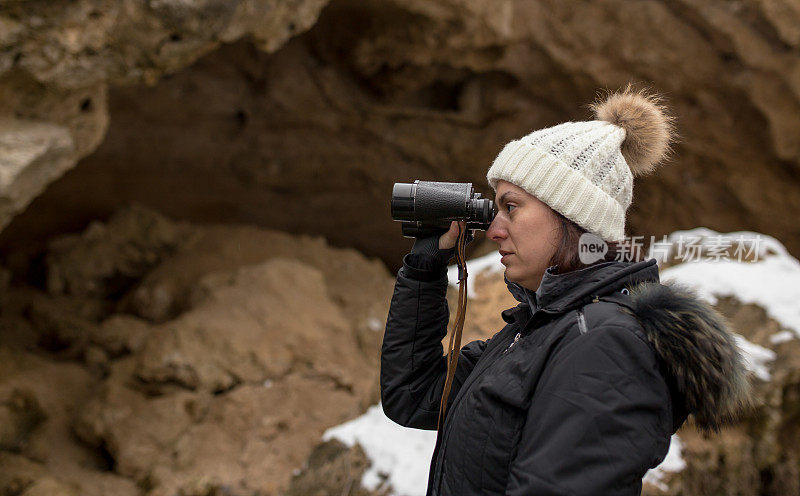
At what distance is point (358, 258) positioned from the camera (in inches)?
210

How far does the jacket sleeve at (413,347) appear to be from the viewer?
1283 mm

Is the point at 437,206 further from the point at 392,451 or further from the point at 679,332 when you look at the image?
the point at 392,451

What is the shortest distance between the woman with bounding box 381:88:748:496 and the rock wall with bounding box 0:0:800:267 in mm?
Answer: 2655

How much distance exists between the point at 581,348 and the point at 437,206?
454 millimetres

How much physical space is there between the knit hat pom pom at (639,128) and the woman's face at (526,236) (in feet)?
0.71

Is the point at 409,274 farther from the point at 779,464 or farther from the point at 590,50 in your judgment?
the point at 590,50

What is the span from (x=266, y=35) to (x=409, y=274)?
254 centimetres

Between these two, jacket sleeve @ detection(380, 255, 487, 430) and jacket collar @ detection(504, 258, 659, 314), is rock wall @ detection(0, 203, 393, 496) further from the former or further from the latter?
jacket collar @ detection(504, 258, 659, 314)

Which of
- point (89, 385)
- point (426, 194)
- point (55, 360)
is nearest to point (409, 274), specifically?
point (426, 194)

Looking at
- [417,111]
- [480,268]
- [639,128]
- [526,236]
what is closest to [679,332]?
[526,236]

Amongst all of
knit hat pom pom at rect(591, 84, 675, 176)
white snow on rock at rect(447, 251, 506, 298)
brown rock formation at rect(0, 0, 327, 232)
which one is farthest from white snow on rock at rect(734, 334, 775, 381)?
brown rock formation at rect(0, 0, 327, 232)

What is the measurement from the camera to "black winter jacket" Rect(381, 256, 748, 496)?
2.70 ft

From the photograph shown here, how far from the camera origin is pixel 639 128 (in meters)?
1.12

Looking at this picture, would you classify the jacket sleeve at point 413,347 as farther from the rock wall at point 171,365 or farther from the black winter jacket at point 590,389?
the rock wall at point 171,365
